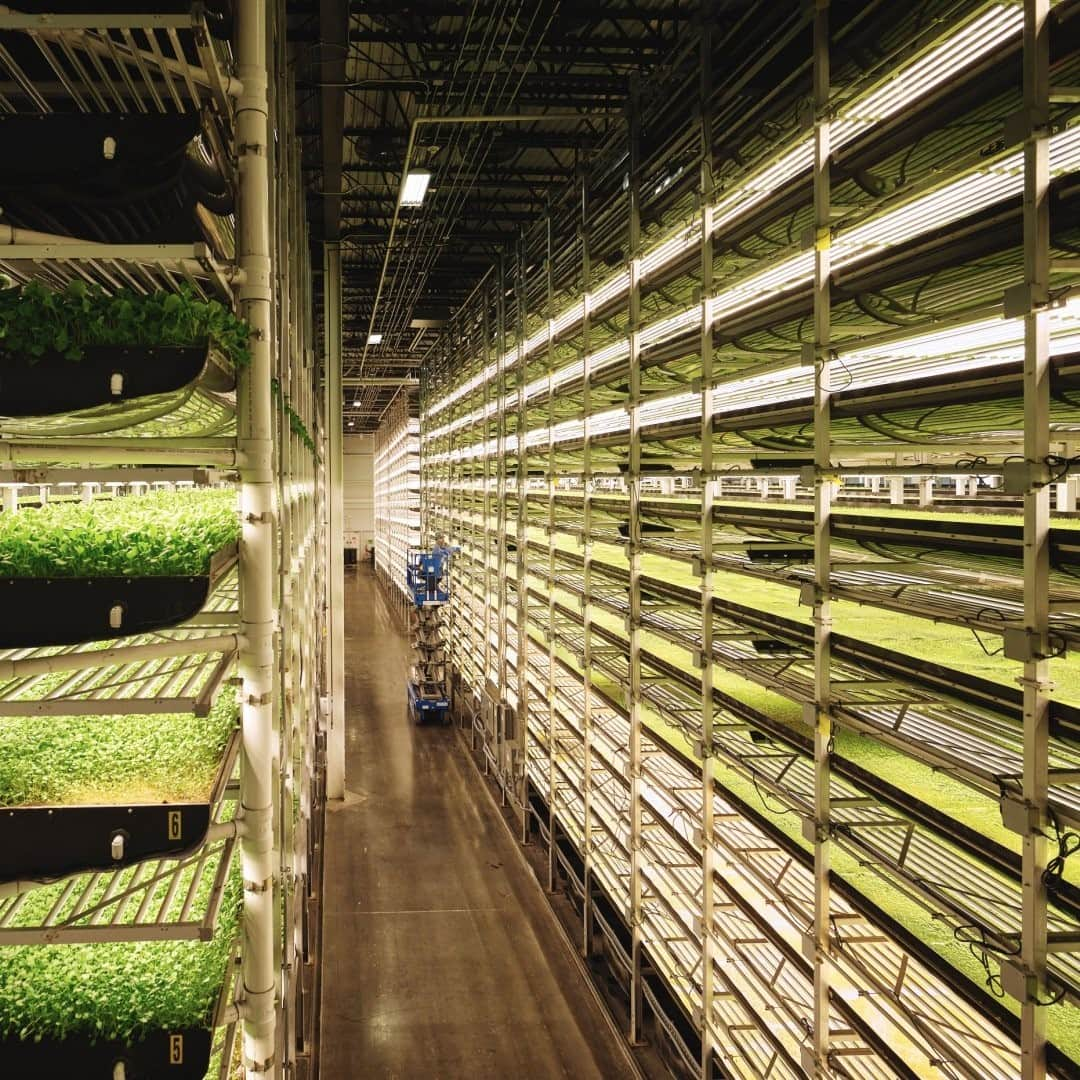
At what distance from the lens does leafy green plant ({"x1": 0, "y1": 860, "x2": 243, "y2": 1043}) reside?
8.94 ft

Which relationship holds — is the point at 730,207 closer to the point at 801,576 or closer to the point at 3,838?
the point at 801,576

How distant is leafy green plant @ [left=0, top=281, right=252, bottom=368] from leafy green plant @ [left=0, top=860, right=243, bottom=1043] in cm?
188

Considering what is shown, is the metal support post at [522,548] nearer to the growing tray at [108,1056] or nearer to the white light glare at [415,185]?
the white light glare at [415,185]

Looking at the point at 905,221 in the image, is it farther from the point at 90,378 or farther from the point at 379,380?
the point at 379,380

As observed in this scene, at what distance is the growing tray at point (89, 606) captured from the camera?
269cm

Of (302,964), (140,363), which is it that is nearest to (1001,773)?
(140,363)

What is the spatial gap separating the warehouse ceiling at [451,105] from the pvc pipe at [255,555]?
9.21 ft

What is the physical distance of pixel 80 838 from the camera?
2.78 meters

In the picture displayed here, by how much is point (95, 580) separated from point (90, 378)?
59 cm

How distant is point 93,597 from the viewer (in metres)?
2.71

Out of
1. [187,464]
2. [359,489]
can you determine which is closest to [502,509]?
[187,464]

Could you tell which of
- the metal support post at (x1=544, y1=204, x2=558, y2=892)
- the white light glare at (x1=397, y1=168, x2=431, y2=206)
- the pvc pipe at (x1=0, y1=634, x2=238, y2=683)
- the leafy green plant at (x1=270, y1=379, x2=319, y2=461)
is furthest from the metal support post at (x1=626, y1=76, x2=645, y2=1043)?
the pvc pipe at (x1=0, y1=634, x2=238, y2=683)

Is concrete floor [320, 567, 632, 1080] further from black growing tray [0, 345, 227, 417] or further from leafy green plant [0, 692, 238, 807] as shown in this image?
black growing tray [0, 345, 227, 417]

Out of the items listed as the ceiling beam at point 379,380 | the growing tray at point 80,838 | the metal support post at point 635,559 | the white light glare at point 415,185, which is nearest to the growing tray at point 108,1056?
the growing tray at point 80,838
